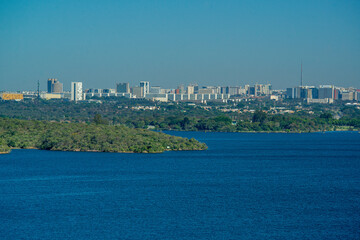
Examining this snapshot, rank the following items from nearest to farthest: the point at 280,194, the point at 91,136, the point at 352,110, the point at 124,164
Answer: the point at 280,194 < the point at 124,164 < the point at 91,136 < the point at 352,110

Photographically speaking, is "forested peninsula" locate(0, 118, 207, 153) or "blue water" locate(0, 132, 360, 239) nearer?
"blue water" locate(0, 132, 360, 239)

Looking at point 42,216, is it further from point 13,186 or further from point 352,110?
point 352,110

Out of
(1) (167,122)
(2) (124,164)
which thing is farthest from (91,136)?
(1) (167,122)

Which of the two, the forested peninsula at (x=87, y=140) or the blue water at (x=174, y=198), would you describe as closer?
the blue water at (x=174, y=198)

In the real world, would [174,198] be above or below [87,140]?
below

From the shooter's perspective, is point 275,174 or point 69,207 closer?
point 69,207
